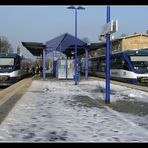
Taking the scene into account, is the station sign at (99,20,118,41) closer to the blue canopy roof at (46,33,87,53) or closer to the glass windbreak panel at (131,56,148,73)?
the glass windbreak panel at (131,56,148,73)

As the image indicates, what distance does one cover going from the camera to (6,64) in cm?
3744

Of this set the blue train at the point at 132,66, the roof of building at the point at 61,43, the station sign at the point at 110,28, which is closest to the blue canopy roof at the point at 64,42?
the roof of building at the point at 61,43

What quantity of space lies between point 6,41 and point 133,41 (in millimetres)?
34468

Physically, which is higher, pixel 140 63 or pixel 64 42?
pixel 64 42

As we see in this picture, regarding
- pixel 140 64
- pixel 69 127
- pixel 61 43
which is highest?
Result: pixel 61 43

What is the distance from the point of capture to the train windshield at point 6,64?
1449 inches

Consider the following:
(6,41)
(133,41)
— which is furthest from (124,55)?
(6,41)

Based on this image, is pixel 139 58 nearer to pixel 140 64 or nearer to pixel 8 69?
pixel 140 64

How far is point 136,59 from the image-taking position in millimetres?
39031


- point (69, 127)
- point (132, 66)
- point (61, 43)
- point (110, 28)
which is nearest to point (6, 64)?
point (61, 43)

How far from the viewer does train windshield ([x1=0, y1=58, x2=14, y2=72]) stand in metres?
36.8

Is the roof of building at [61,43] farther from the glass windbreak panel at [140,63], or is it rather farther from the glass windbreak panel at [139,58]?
the glass windbreak panel at [140,63]

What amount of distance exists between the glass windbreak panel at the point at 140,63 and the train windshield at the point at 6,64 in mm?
10724

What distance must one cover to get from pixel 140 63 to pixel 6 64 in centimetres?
1192
